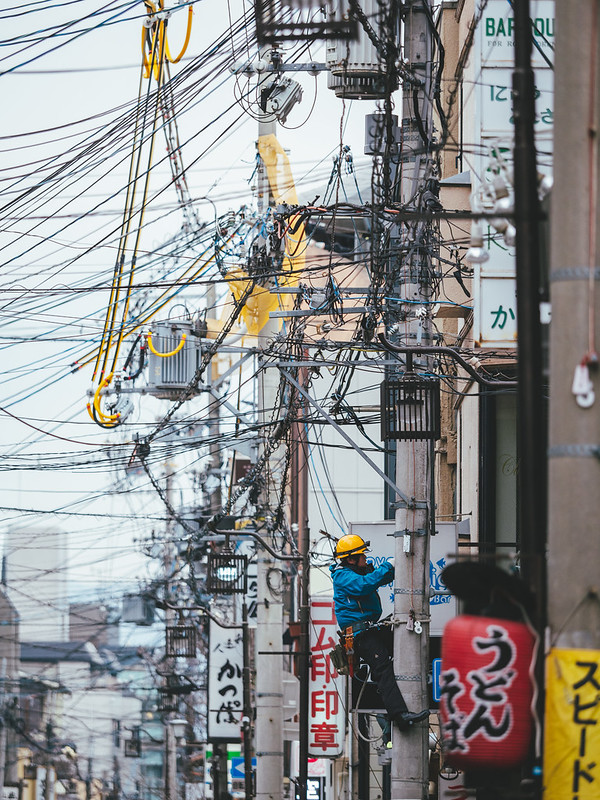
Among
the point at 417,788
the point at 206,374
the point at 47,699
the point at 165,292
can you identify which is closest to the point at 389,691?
the point at 417,788

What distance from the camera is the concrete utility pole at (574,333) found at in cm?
714

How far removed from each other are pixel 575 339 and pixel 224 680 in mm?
24877

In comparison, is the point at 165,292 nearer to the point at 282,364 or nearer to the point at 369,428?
the point at 282,364

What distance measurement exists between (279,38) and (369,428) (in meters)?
33.1

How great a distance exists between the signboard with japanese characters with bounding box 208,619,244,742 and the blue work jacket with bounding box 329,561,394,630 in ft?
52.7

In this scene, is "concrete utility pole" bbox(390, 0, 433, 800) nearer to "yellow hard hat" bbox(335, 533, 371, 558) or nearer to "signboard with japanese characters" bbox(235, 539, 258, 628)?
"yellow hard hat" bbox(335, 533, 371, 558)

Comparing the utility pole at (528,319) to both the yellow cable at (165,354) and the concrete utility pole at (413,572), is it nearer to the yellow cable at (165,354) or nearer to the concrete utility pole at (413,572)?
the concrete utility pole at (413,572)

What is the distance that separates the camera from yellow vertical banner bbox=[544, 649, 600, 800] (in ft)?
22.6

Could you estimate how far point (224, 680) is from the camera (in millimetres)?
31062

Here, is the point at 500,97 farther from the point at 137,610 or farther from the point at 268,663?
the point at 137,610

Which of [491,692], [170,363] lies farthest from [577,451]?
[170,363]

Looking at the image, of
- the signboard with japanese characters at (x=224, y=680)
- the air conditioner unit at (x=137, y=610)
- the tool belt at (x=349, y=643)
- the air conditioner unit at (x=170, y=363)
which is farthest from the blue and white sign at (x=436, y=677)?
the air conditioner unit at (x=137, y=610)

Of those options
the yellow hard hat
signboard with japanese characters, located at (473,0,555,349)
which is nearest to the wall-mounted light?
the yellow hard hat

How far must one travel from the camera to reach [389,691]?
14.2 meters
